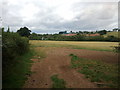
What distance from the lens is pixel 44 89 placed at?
19.0 ft

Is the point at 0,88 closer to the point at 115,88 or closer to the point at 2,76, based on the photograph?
the point at 2,76

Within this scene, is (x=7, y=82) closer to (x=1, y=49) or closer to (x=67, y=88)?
(x=1, y=49)

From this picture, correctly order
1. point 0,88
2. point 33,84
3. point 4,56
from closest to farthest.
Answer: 1. point 0,88
2. point 4,56
3. point 33,84

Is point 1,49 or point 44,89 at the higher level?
point 1,49

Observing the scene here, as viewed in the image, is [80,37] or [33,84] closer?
[33,84]

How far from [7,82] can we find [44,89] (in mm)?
2073

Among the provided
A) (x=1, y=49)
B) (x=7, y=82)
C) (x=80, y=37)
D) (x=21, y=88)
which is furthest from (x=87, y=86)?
(x=80, y=37)

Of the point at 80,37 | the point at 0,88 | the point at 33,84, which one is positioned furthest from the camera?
the point at 80,37

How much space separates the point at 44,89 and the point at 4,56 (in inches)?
101

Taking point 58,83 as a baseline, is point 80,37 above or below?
above

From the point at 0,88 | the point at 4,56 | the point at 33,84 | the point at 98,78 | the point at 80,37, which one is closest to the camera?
the point at 0,88

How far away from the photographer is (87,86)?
619 cm

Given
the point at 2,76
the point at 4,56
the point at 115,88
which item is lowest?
the point at 115,88

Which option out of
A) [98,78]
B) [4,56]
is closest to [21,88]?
[4,56]
